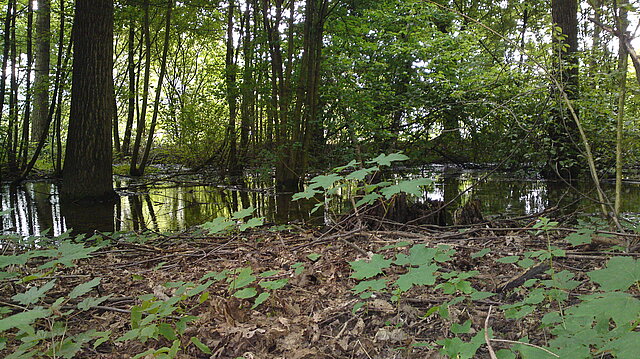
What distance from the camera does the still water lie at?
5508mm

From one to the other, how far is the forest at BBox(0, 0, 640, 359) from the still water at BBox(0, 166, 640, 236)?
0.26 feet

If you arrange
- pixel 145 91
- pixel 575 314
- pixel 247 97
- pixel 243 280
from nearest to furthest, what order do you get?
pixel 575 314 → pixel 243 280 → pixel 247 97 → pixel 145 91

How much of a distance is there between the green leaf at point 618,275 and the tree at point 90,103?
24.5ft

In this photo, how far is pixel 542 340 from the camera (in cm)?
163

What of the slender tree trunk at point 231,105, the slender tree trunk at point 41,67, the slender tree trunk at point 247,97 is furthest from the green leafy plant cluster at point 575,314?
the slender tree trunk at point 41,67

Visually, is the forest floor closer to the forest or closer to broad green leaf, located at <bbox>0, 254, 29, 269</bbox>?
the forest

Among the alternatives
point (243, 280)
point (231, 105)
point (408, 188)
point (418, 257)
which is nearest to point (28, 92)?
point (231, 105)

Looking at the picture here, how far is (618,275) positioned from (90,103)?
7603mm

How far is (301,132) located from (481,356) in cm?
670

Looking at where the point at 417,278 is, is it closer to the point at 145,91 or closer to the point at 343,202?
the point at 343,202

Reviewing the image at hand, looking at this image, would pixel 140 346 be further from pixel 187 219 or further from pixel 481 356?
pixel 187 219

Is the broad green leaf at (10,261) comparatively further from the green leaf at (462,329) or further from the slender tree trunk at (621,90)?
the slender tree trunk at (621,90)

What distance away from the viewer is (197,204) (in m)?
7.11

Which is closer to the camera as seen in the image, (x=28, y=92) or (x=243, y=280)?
(x=243, y=280)
